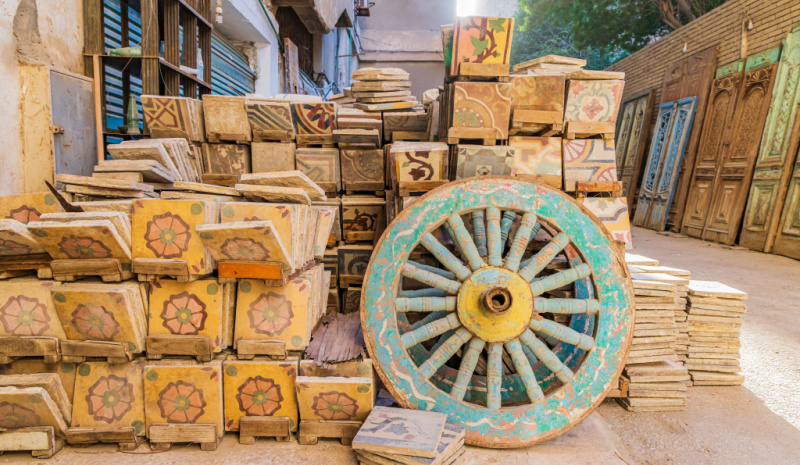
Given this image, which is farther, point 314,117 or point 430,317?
point 314,117

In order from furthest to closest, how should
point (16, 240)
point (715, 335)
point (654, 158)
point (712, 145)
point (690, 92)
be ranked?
point (654, 158), point (690, 92), point (712, 145), point (715, 335), point (16, 240)

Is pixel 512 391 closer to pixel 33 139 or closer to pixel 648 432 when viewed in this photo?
pixel 648 432

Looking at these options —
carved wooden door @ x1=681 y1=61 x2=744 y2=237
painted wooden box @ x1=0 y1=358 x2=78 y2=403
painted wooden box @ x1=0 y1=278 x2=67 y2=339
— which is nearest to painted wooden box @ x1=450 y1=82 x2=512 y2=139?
painted wooden box @ x1=0 y1=278 x2=67 y2=339

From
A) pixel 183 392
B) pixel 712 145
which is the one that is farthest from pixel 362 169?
pixel 712 145

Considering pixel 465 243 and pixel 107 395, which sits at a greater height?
pixel 465 243

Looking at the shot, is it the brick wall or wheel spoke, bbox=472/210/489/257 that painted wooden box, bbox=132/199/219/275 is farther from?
the brick wall

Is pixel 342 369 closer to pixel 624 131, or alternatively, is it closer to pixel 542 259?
pixel 542 259

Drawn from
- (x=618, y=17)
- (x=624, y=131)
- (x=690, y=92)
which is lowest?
(x=624, y=131)

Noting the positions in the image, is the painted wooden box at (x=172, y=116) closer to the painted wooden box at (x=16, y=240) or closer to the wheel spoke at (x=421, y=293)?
the painted wooden box at (x=16, y=240)

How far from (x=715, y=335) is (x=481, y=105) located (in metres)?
2.32

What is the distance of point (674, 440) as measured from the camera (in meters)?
2.45

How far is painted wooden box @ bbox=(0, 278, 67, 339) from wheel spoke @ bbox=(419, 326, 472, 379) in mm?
1929

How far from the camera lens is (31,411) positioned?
2.10 meters

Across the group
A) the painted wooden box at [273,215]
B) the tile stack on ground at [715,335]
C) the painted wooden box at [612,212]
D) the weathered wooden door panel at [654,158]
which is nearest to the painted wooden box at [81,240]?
the painted wooden box at [273,215]
